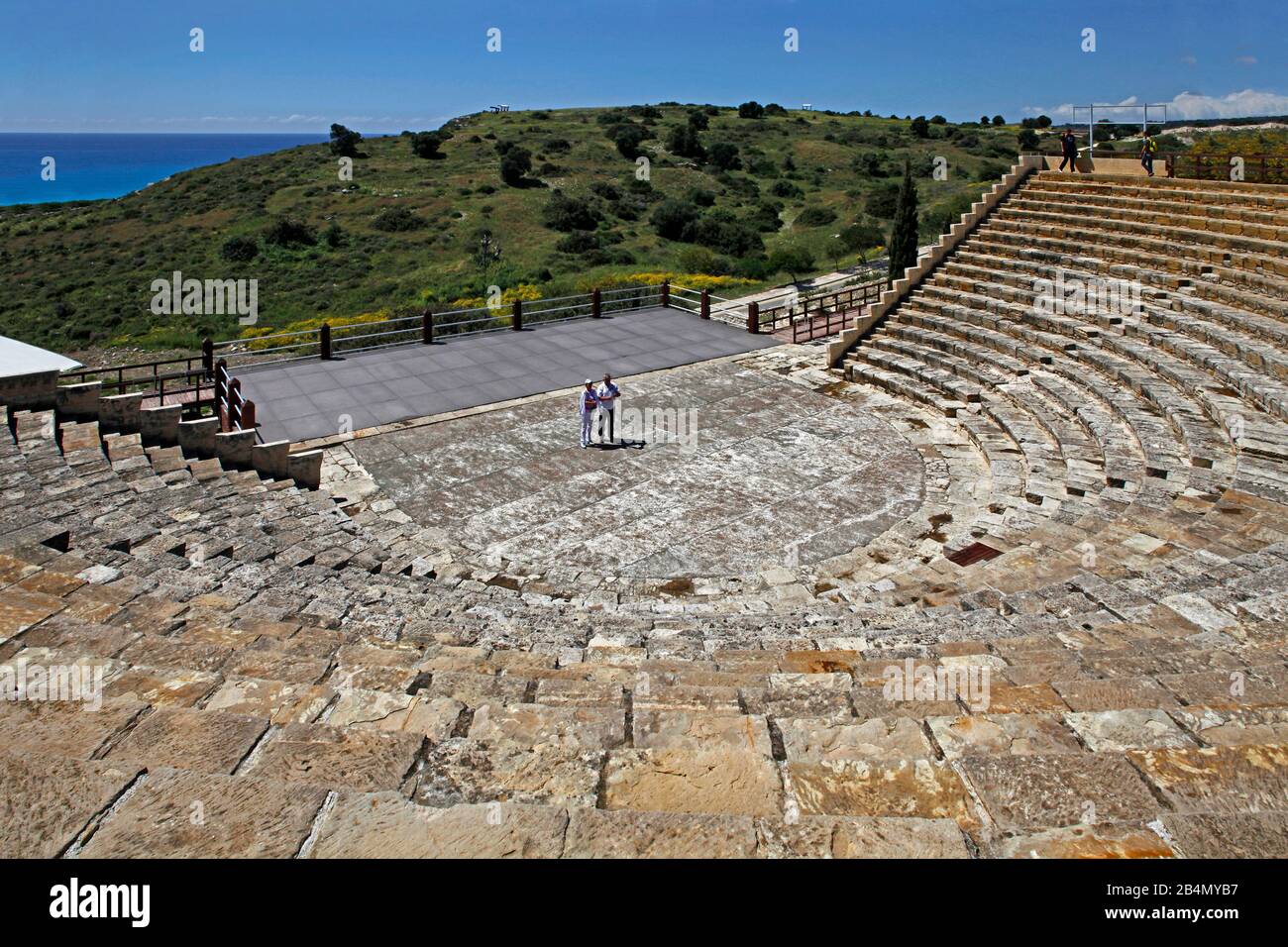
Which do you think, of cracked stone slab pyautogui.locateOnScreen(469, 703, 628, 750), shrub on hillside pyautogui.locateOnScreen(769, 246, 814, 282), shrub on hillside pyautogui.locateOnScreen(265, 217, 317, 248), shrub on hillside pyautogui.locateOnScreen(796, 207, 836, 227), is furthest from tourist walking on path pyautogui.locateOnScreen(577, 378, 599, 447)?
shrub on hillside pyautogui.locateOnScreen(265, 217, 317, 248)

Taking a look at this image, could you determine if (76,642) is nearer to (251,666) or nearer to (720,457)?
(251,666)

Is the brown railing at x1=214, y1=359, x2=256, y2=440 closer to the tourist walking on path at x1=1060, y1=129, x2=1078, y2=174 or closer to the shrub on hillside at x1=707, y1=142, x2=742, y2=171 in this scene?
the tourist walking on path at x1=1060, y1=129, x2=1078, y2=174

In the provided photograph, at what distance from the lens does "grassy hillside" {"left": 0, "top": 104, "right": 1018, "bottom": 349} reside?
40.4 meters

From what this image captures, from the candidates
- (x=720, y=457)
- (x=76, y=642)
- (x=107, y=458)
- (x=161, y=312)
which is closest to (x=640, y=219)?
(x=161, y=312)

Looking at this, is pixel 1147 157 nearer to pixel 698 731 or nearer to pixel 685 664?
pixel 685 664

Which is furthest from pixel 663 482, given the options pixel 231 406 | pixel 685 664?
pixel 231 406

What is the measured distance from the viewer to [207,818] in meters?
3.43

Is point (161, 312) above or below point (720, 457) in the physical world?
above

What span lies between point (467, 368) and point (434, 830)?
1540 centimetres

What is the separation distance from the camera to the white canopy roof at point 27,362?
38.8ft

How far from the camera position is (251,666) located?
5605mm

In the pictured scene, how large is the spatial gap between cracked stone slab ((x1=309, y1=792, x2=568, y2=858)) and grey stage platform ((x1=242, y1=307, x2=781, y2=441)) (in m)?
11.7

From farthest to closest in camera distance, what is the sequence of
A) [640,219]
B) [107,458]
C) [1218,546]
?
[640,219], [107,458], [1218,546]

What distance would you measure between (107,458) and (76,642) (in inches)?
251
